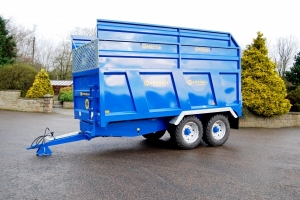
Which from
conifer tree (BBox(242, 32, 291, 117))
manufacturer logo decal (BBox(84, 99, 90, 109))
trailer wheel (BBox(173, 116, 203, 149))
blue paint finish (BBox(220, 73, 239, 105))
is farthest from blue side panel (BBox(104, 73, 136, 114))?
conifer tree (BBox(242, 32, 291, 117))

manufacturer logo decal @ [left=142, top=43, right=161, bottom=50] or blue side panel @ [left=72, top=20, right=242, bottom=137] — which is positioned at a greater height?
manufacturer logo decal @ [left=142, top=43, right=161, bottom=50]

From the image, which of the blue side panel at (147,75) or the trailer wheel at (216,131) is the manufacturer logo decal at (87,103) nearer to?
the blue side panel at (147,75)

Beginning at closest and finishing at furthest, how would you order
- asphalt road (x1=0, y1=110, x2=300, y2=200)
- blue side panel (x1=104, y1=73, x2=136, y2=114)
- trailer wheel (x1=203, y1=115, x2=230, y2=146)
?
asphalt road (x1=0, y1=110, x2=300, y2=200) < blue side panel (x1=104, y1=73, x2=136, y2=114) < trailer wheel (x1=203, y1=115, x2=230, y2=146)

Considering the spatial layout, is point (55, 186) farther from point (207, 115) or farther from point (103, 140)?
point (207, 115)

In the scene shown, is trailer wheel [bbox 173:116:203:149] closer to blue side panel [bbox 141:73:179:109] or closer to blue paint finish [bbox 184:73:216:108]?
blue paint finish [bbox 184:73:216:108]

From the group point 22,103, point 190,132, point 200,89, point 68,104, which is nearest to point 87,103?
point 190,132

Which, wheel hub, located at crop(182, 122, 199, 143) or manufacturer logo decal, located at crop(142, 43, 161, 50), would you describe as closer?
manufacturer logo decal, located at crop(142, 43, 161, 50)

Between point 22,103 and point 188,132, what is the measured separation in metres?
11.5

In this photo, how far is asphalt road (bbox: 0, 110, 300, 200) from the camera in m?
4.31

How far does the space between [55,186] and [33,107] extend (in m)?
12.0

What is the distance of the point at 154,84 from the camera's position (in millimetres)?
6656

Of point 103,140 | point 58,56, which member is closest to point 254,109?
point 103,140

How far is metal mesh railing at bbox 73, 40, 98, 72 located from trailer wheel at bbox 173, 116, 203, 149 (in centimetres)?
251

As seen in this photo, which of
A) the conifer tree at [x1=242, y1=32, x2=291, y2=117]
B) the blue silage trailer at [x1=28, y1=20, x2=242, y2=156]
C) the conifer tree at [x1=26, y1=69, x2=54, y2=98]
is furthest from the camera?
the conifer tree at [x1=26, y1=69, x2=54, y2=98]
